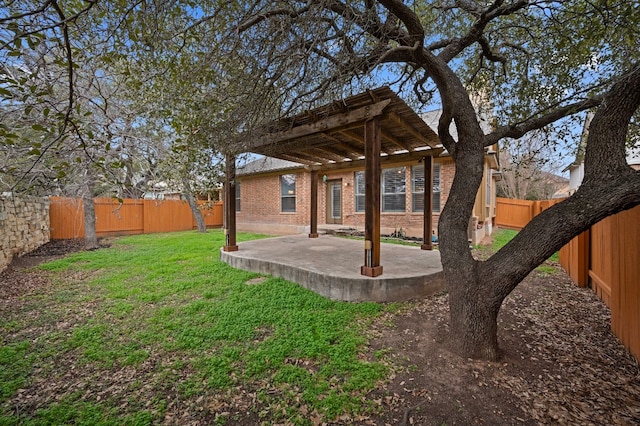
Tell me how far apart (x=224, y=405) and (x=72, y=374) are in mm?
1632

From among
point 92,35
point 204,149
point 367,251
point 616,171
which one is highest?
point 92,35

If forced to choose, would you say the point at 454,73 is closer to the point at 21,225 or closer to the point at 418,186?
the point at 418,186

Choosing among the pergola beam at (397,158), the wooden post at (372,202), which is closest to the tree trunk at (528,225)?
the wooden post at (372,202)

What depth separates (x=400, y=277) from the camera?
423 cm

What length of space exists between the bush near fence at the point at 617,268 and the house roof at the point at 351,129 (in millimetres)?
3012

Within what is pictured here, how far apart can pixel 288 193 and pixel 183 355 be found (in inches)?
417

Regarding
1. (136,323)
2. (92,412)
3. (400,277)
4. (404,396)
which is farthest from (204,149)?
(404,396)

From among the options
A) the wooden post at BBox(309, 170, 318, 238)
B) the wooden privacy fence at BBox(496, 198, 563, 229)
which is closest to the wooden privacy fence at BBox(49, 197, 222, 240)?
the wooden post at BBox(309, 170, 318, 238)

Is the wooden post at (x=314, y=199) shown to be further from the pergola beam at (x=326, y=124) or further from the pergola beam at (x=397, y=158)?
the pergola beam at (x=326, y=124)

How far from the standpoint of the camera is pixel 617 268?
3109mm

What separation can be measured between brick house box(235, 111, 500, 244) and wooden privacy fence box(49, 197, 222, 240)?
266 cm

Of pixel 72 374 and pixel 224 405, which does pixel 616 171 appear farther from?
pixel 72 374

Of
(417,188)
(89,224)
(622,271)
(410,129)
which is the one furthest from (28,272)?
(417,188)

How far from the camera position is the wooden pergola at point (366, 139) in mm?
4219
